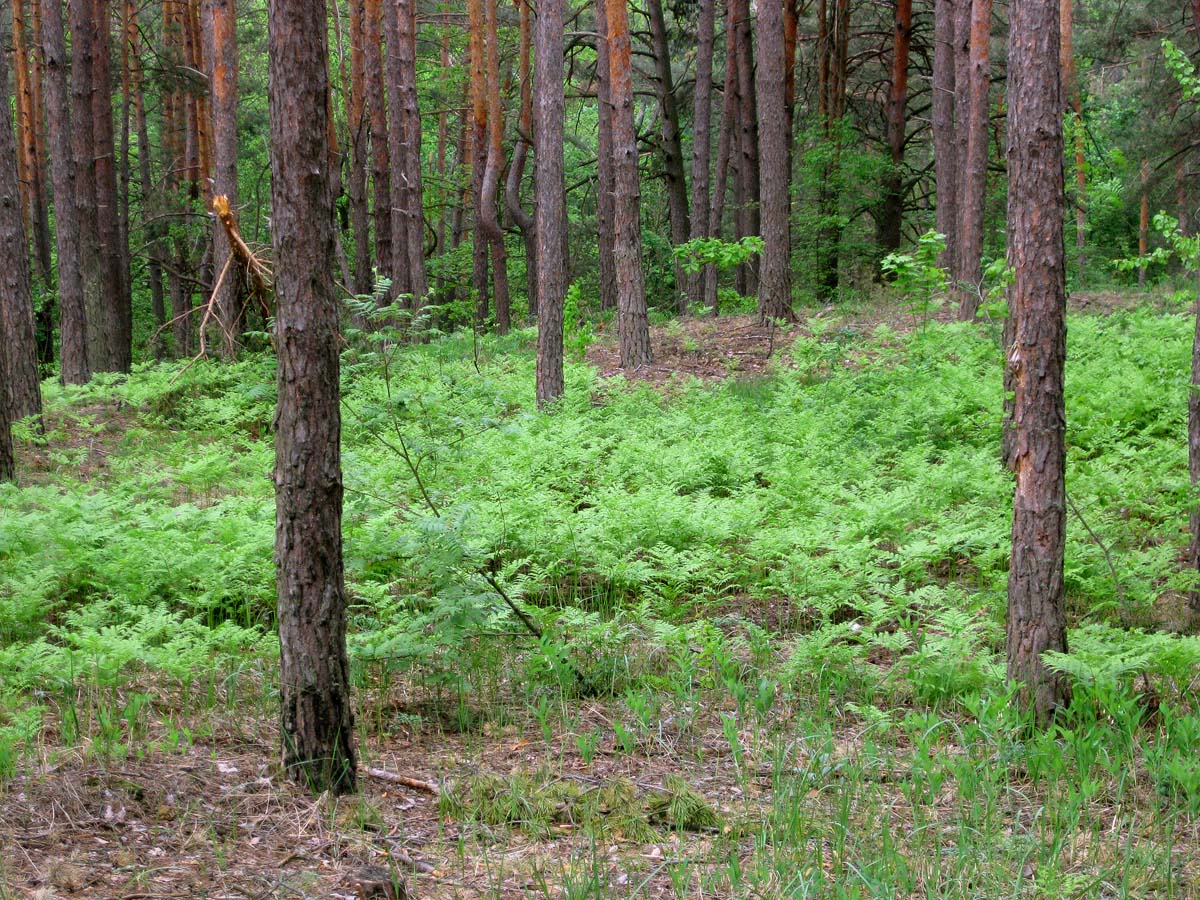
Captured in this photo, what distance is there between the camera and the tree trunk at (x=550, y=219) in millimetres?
12641

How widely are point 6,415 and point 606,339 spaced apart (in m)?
10.6

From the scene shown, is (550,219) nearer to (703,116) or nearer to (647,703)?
(647,703)

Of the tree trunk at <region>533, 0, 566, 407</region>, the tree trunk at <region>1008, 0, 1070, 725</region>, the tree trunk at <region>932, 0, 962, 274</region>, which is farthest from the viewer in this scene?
the tree trunk at <region>932, 0, 962, 274</region>

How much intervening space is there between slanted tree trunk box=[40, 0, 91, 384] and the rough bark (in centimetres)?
1454

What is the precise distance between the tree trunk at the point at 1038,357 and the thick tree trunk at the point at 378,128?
58.3 ft

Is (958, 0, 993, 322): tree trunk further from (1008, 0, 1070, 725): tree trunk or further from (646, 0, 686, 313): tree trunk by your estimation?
(1008, 0, 1070, 725): tree trunk

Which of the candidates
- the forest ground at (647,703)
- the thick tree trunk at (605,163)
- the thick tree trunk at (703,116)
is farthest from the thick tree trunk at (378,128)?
the forest ground at (647,703)

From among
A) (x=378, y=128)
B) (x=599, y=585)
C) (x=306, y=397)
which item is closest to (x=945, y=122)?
(x=378, y=128)

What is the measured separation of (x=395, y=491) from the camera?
7.43m

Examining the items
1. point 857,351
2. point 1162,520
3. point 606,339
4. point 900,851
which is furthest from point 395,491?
point 606,339

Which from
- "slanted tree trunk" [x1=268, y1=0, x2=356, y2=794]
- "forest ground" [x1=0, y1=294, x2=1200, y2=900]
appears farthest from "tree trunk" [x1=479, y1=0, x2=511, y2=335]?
"slanted tree trunk" [x1=268, y1=0, x2=356, y2=794]

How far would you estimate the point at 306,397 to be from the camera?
3.75 metres

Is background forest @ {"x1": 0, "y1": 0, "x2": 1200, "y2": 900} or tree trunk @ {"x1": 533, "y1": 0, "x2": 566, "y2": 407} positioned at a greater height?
tree trunk @ {"x1": 533, "y1": 0, "x2": 566, "y2": 407}

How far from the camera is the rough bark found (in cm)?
1867
